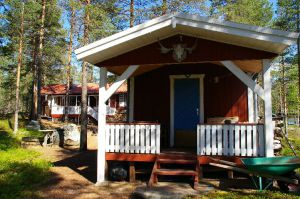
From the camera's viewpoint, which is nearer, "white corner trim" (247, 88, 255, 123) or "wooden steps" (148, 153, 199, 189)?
"wooden steps" (148, 153, 199, 189)

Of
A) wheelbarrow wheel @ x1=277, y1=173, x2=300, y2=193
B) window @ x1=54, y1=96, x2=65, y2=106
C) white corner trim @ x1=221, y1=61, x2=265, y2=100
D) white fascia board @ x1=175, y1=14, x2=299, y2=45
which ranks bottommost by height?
wheelbarrow wheel @ x1=277, y1=173, x2=300, y2=193

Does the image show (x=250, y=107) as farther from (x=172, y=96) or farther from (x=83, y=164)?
(x=83, y=164)

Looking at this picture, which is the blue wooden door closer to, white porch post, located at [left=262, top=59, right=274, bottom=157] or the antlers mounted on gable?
the antlers mounted on gable

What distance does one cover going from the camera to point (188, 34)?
7992 mm

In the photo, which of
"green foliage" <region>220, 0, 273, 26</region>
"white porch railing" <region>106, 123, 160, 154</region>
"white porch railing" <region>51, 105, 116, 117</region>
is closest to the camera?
"white porch railing" <region>106, 123, 160, 154</region>

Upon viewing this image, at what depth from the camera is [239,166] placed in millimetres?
7160

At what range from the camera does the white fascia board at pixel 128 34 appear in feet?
24.9

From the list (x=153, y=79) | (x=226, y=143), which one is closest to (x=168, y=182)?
(x=226, y=143)

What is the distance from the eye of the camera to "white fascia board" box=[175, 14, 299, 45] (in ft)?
22.5

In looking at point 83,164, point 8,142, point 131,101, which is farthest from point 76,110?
point 131,101

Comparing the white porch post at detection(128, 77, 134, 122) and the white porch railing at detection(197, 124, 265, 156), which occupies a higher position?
the white porch post at detection(128, 77, 134, 122)

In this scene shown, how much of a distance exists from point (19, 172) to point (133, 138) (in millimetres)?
3868

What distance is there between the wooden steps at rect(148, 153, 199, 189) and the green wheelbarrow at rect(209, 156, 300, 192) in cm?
68

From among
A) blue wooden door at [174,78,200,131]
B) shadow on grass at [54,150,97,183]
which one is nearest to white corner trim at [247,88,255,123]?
blue wooden door at [174,78,200,131]
